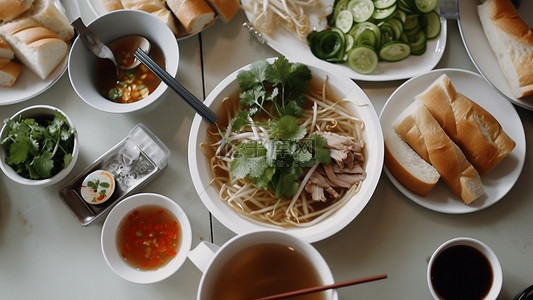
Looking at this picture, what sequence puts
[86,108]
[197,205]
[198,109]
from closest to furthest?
[198,109] → [197,205] → [86,108]

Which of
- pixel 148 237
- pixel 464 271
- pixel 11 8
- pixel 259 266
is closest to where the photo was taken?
pixel 259 266

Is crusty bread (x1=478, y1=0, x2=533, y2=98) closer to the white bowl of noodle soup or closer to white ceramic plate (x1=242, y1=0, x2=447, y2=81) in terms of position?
white ceramic plate (x1=242, y1=0, x2=447, y2=81)

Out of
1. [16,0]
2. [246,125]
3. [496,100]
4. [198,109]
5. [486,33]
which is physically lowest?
[496,100]

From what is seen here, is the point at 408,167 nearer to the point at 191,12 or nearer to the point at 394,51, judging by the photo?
the point at 394,51

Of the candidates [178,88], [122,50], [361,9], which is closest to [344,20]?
[361,9]

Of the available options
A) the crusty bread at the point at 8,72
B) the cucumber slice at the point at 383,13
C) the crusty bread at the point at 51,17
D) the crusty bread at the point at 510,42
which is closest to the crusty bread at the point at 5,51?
the crusty bread at the point at 8,72

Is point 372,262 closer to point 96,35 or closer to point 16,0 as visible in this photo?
point 96,35

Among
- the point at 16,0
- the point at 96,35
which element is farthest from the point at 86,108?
the point at 16,0
